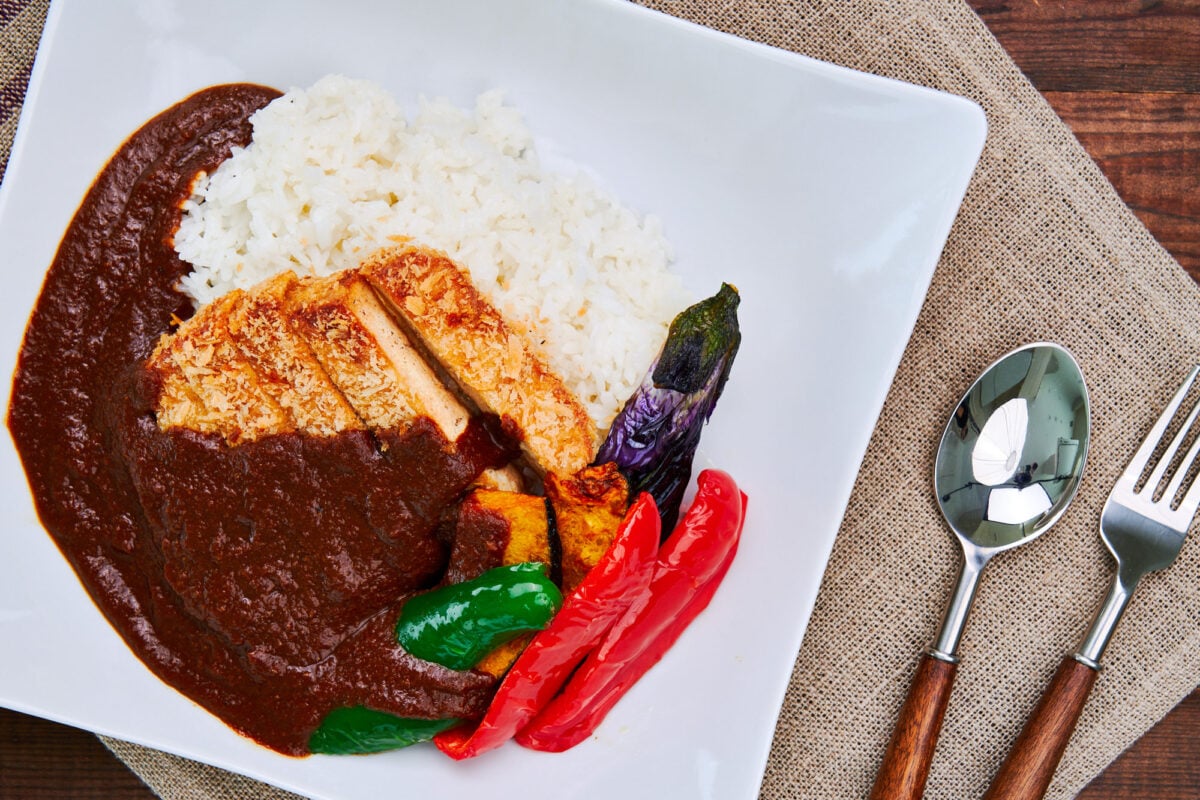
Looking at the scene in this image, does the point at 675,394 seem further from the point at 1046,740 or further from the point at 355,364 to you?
the point at 1046,740

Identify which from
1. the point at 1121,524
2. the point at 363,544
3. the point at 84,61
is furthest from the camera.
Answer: the point at 1121,524

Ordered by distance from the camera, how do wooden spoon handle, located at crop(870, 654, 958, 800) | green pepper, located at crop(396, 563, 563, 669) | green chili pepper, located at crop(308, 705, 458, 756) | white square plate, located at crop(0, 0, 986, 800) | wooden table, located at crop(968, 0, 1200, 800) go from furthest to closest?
wooden table, located at crop(968, 0, 1200, 800) → wooden spoon handle, located at crop(870, 654, 958, 800) → white square plate, located at crop(0, 0, 986, 800) → green chili pepper, located at crop(308, 705, 458, 756) → green pepper, located at crop(396, 563, 563, 669)

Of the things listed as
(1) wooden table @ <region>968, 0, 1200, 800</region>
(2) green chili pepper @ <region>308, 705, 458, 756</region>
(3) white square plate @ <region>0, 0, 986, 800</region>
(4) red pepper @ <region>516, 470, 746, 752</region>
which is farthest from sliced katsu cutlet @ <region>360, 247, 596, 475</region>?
(1) wooden table @ <region>968, 0, 1200, 800</region>

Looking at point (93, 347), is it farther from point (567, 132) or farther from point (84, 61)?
point (567, 132)

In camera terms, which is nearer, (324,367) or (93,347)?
(324,367)

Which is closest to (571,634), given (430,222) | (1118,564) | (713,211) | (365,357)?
(365,357)

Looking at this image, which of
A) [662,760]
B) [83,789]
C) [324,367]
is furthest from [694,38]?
[83,789]

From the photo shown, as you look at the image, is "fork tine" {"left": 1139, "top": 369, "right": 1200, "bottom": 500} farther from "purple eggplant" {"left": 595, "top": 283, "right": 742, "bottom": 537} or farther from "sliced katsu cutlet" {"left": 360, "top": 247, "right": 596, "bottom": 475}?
"sliced katsu cutlet" {"left": 360, "top": 247, "right": 596, "bottom": 475}
